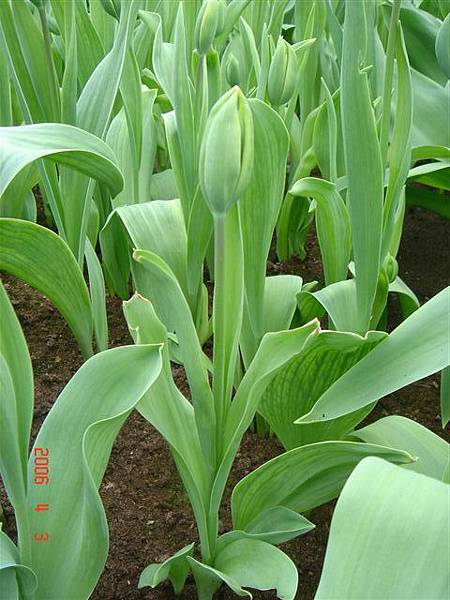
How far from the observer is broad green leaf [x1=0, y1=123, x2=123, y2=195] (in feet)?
2.08

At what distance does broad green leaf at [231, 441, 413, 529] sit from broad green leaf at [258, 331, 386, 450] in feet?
0.28

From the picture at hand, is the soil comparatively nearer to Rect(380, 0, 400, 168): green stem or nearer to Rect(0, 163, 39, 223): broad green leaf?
Rect(0, 163, 39, 223): broad green leaf

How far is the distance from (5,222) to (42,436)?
0.81ft

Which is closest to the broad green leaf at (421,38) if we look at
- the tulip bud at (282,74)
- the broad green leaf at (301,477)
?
the tulip bud at (282,74)

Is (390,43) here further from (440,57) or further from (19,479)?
(19,479)

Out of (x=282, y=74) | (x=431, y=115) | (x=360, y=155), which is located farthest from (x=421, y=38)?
(x=360, y=155)

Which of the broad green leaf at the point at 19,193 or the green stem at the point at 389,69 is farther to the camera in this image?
the broad green leaf at the point at 19,193

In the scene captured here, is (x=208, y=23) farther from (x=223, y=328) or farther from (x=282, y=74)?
(x=223, y=328)

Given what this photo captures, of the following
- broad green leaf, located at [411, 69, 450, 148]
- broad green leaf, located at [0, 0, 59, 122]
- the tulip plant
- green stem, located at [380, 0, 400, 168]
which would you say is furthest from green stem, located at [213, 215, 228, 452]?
broad green leaf, located at [411, 69, 450, 148]

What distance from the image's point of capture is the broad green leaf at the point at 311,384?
80 centimetres

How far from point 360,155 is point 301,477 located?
0.34 meters

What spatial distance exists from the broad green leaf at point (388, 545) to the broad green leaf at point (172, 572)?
0.33 metres

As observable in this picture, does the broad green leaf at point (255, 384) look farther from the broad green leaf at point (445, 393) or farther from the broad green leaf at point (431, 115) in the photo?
the broad green leaf at point (431, 115)

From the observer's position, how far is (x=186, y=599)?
33.8 inches
